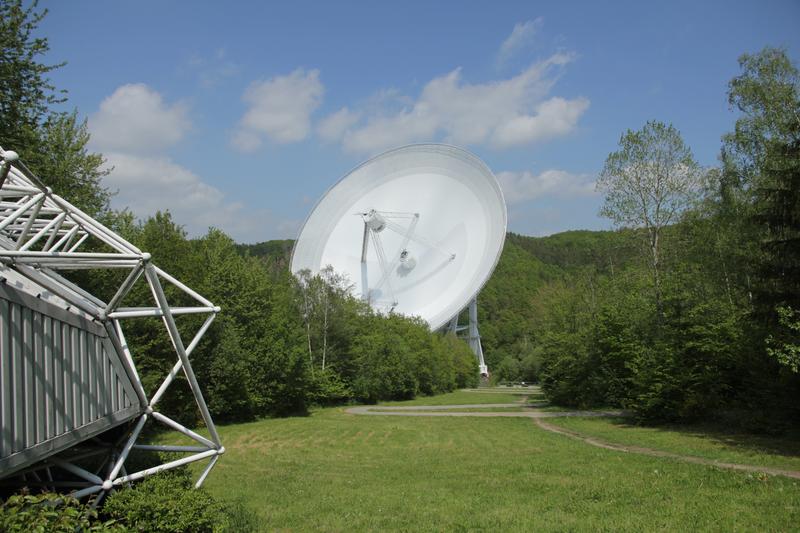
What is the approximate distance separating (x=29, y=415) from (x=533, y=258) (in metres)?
151

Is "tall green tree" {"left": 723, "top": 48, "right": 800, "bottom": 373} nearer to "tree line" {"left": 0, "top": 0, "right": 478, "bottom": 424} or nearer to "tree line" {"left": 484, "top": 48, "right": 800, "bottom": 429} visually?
Answer: "tree line" {"left": 484, "top": 48, "right": 800, "bottom": 429}

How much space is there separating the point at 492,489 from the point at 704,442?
11.0 metres

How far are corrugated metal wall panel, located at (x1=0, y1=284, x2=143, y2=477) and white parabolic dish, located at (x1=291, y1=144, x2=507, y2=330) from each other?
36.7 meters

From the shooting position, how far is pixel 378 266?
5406 cm

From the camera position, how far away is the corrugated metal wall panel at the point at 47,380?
257 inches

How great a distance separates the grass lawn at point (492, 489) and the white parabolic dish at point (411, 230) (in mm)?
24585

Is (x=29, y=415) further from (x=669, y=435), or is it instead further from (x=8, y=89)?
(x=669, y=435)

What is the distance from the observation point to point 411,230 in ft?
166

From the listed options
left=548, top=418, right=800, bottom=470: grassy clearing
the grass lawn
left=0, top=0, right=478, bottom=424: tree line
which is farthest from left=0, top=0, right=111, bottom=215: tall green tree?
left=548, top=418, right=800, bottom=470: grassy clearing

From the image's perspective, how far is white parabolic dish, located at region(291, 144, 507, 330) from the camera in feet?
153

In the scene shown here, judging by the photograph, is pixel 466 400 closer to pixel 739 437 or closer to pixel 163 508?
pixel 739 437

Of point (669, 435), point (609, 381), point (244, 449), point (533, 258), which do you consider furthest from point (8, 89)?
point (533, 258)

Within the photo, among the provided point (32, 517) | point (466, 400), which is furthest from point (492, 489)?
point (466, 400)

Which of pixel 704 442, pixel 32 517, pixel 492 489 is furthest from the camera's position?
pixel 704 442
